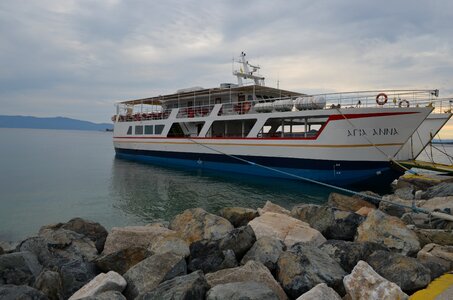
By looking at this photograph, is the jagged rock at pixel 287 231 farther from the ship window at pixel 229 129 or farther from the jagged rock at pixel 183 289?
the ship window at pixel 229 129

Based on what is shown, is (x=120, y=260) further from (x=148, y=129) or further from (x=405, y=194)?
(x=148, y=129)

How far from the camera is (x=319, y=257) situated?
4.78m

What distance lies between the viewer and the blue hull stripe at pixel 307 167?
17.0 m

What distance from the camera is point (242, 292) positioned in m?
3.70

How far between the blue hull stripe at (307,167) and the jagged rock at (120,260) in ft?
45.8

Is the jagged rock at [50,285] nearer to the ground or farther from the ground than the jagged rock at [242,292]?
nearer to the ground

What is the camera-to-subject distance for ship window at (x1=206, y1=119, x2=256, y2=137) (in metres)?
24.5

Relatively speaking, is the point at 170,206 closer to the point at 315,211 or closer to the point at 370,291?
the point at 315,211

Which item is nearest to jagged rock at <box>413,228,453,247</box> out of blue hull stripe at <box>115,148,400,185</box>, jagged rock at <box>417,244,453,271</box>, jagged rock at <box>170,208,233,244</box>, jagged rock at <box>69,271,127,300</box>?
jagged rock at <box>417,244,453,271</box>

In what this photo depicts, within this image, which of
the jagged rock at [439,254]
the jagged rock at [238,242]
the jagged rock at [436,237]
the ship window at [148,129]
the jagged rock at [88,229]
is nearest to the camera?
the jagged rock at [439,254]

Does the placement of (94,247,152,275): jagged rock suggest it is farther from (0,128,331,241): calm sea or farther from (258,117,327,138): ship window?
(258,117,327,138): ship window

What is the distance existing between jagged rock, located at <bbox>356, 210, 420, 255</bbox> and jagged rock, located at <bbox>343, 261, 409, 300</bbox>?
203 cm

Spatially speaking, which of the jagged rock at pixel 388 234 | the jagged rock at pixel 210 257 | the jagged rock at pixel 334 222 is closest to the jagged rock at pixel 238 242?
the jagged rock at pixel 210 257

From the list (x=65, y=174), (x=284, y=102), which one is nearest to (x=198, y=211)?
(x=284, y=102)
